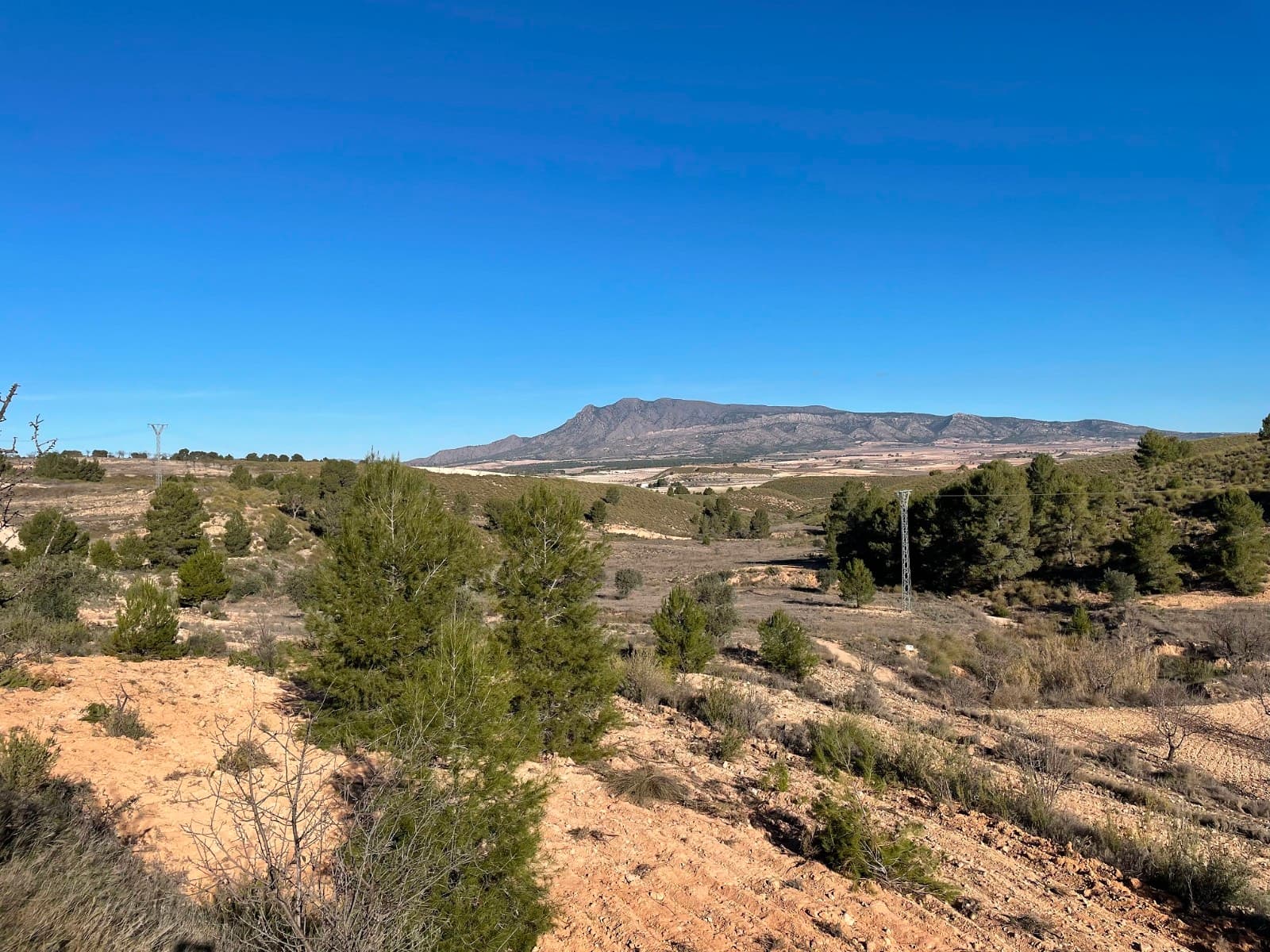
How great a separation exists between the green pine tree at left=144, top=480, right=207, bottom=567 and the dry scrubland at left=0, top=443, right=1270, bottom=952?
10.2m

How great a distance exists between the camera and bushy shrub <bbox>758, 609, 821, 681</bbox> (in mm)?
17891

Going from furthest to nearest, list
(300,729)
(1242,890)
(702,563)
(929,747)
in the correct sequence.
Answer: (702,563) < (929,747) < (300,729) < (1242,890)

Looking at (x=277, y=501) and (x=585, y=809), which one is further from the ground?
(x=277, y=501)

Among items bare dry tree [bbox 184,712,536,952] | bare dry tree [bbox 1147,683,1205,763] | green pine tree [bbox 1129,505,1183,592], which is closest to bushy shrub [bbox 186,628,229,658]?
bare dry tree [bbox 184,712,536,952]

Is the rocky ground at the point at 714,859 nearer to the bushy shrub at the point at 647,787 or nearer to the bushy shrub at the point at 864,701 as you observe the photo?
the bushy shrub at the point at 647,787

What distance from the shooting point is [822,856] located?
775cm

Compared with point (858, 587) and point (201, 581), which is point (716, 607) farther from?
point (201, 581)

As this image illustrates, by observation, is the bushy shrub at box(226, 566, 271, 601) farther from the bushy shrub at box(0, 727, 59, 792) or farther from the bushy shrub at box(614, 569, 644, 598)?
the bushy shrub at box(0, 727, 59, 792)

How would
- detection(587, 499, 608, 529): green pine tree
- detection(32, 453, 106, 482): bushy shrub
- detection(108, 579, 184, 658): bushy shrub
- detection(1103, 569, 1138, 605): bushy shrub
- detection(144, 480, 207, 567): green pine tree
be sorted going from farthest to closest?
detection(587, 499, 608, 529): green pine tree
detection(32, 453, 106, 482): bushy shrub
detection(144, 480, 207, 567): green pine tree
detection(1103, 569, 1138, 605): bushy shrub
detection(108, 579, 184, 658): bushy shrub

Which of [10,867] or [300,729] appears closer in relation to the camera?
[10,867]

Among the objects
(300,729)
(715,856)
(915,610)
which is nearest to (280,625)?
(300,729)

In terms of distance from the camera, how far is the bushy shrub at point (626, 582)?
36281mm

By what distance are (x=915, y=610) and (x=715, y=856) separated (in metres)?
26.1

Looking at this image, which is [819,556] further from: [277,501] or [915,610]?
[277,501]
